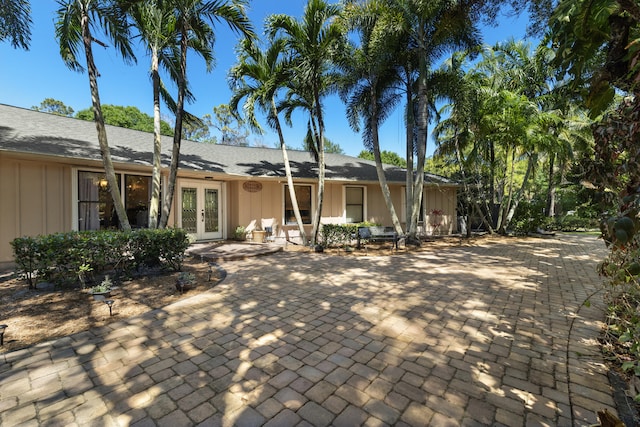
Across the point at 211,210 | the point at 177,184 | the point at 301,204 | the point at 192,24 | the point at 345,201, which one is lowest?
the point at 211,210

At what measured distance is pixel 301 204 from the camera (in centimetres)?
1235

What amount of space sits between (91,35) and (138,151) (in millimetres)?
3498

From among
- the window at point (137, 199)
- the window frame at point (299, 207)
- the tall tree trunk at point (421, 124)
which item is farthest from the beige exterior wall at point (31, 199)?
the tall tree trunk at point (421, 124)

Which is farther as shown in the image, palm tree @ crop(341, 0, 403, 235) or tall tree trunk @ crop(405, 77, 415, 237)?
tall tree trunk @ crop(405, 77, 415, 237)

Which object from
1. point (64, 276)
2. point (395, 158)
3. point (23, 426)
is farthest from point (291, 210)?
point (395, 158)

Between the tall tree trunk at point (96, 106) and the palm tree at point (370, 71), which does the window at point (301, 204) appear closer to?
the palm tree at point (370, 71)

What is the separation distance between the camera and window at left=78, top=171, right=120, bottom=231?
25.8 feet

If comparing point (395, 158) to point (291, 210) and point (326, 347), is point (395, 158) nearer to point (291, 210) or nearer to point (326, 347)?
point (291, 210)

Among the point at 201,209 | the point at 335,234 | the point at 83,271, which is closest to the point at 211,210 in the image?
the point at 201,209

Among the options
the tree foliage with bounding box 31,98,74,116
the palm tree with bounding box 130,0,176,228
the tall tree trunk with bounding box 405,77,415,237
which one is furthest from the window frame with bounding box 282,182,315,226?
the tree foliage with bounding box 31,98,74,116

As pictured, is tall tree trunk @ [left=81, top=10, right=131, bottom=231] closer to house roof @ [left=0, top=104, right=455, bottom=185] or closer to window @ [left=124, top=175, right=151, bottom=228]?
house roof @ [left=0, top=104, right=455, bottom=185]

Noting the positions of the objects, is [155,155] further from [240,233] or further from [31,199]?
[240,233]

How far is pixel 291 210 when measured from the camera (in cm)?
1218

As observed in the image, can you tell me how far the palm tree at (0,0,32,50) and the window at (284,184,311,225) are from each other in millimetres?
8147
